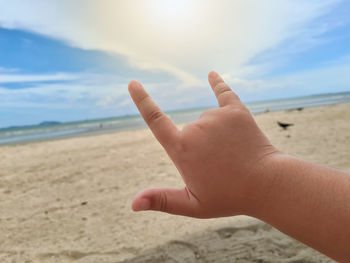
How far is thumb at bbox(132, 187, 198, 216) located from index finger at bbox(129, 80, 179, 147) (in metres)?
0.21

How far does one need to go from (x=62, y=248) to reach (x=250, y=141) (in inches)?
79.7

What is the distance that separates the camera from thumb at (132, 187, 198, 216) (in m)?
1.07

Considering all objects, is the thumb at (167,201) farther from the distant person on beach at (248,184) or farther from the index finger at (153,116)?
the index finger at (153,116)

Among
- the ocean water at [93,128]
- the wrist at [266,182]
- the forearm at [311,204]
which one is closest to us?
the forearm at [311,204]

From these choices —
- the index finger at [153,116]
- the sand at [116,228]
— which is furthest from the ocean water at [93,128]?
the index finger at [153,116]

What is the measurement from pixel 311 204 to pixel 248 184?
22 cm

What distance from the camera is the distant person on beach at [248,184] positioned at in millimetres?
867

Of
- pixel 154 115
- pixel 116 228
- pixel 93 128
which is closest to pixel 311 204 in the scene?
pixel 154 115

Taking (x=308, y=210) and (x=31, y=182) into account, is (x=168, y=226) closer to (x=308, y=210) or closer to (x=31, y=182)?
(x=308, y=210)

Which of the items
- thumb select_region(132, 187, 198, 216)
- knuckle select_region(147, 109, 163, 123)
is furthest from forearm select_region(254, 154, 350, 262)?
knuckle select_region(147, 109, 163, 123)

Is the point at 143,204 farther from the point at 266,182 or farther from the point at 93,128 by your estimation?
the point at 93,128

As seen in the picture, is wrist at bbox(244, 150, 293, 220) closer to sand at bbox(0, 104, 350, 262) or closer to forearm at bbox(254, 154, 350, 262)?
forearm at bbox(254, 154, 350, 262)

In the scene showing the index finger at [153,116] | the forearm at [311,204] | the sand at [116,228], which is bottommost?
the sand at [116,228]

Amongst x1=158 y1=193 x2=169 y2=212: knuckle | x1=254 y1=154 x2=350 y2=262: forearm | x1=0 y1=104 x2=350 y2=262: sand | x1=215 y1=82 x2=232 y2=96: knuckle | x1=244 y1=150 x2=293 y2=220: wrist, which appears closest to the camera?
x1=254 y1=154 x2=350 y2=262: forearm
